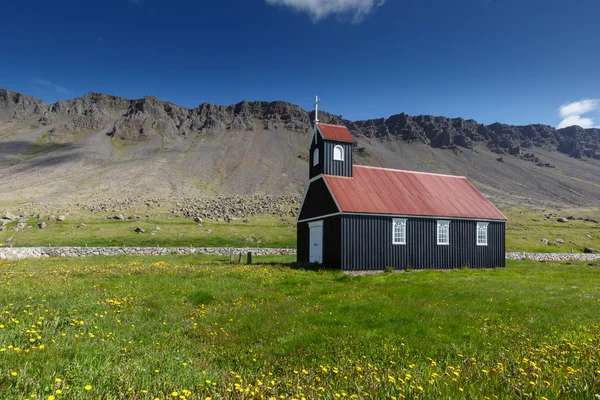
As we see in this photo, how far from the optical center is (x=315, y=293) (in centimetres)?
1705

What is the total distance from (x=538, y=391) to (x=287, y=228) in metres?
66.6

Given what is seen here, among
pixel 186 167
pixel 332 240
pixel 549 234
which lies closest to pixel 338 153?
pixel 332 240

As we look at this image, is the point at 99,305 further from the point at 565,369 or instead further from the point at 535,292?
the point at 535,292

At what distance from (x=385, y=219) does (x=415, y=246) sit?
135 inches

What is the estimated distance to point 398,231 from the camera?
97.3ft

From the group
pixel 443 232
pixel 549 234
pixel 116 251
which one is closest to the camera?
pixel 443 232

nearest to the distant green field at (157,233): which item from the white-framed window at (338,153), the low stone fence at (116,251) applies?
the low stone fence at (116,251)

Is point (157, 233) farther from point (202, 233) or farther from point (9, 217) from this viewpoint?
point (9, 217)

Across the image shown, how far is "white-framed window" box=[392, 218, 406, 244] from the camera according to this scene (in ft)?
96.8

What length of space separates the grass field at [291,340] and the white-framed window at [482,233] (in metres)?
13.6

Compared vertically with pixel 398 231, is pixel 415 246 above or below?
below

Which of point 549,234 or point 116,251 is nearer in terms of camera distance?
point 116,251

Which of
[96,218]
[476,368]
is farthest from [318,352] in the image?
[96,218]

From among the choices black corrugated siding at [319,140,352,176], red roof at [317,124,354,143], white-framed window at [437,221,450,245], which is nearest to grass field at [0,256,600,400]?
white-framed window at [437,221,450,245]
